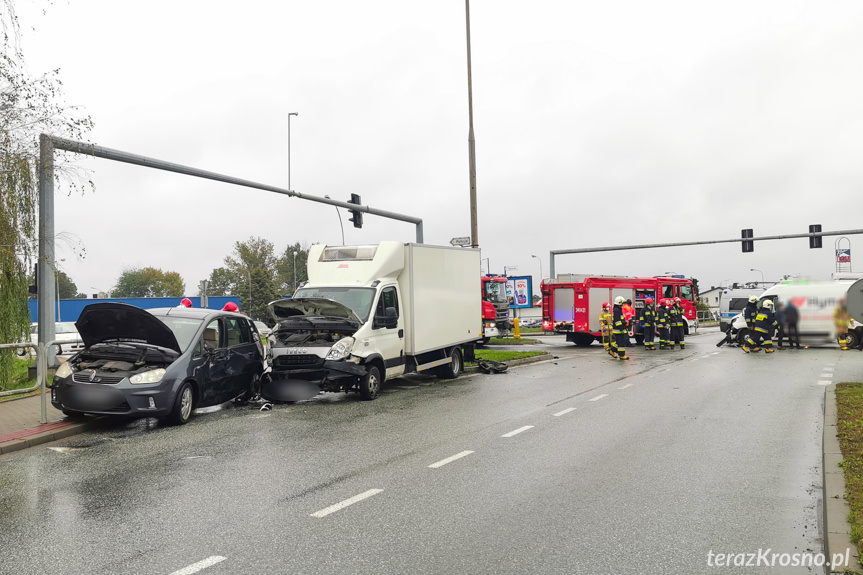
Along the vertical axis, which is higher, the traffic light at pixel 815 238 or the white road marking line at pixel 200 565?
the traffic light at pixel 815 238

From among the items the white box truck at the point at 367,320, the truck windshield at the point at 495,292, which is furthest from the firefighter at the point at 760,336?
the truck windshield at the point at 495,292

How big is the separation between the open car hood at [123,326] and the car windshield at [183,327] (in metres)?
0.22

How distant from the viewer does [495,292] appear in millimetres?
29641

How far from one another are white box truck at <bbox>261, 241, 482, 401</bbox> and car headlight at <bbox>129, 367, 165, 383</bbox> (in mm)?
2512

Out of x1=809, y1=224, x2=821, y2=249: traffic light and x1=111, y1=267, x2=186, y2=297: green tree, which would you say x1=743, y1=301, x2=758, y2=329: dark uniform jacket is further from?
x1=111, y1=267, x2=186, y2=297: green tree

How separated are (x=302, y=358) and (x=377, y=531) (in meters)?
6.87

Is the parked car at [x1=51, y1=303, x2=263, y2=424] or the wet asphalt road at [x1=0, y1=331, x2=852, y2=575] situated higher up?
the parked car at [x1=51, y1=303, x2=263, y2=424]

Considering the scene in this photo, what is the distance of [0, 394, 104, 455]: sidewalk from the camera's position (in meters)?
8.42

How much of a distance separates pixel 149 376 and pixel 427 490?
16.2ft

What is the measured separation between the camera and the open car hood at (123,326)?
382 inches

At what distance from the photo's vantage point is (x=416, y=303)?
13562 mm

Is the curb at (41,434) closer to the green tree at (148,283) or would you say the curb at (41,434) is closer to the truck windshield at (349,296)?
the truck windshield at (349,296)

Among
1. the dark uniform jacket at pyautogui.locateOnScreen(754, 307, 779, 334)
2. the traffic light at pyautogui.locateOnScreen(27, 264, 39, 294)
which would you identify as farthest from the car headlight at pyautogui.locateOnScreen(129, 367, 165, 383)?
the dark uniform jacket at pyautogui.locateOnScreen(754, 307, 779, 334)

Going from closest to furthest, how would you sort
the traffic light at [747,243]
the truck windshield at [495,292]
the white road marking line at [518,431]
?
the white road marking line at [518,431], the truck windshield at [495,292], the traffic light at [747,243]
